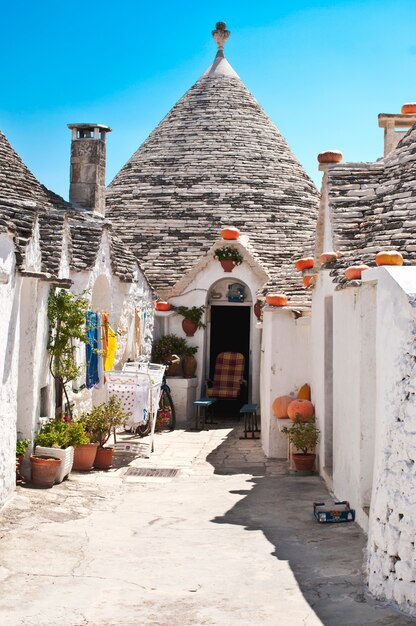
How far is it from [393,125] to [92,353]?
714cm

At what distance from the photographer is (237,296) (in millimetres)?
18062

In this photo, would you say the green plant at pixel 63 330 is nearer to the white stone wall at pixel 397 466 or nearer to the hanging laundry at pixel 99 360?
the hanging laundry at pixel 99 360

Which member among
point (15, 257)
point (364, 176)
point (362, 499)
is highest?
point (364, 176)

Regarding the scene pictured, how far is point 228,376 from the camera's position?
1783 cm

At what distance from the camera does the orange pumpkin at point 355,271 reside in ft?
25.1

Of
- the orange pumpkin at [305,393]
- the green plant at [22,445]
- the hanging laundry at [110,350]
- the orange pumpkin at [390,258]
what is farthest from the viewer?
the hanging laundry at [110,350]

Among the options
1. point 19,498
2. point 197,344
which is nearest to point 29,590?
point 19,498

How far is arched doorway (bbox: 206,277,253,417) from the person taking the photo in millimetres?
18109

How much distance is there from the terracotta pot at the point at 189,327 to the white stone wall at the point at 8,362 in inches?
351

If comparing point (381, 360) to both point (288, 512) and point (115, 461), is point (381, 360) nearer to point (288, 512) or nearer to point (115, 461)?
point (288, 512)

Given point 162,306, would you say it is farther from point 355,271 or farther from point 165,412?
point 355,271

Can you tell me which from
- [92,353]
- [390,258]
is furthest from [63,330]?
[390,258]

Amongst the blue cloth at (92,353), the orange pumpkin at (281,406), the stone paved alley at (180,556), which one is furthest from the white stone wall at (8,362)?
the orange pumpkin at (281,406)

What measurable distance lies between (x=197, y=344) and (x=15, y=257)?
9428 millimetres
